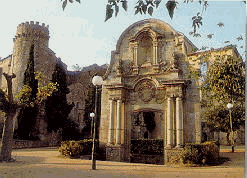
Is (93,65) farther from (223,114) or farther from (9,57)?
(223,114)

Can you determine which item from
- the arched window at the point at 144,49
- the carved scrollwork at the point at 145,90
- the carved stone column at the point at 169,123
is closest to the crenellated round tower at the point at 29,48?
the arched window at the point at 144,49

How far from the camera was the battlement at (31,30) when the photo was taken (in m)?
30.1

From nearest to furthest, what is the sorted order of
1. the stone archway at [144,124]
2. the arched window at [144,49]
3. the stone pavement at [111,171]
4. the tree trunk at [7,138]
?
the stone pavement at [111,171]
the tree trunk at [7,138]
the arched window at [144,49]
the stone archway at [144,124]

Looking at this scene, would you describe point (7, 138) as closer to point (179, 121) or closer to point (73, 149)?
point (73, 149)

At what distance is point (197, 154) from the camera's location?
11.5 m

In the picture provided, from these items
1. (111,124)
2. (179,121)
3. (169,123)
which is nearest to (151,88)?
(169,123)

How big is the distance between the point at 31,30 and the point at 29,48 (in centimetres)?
217

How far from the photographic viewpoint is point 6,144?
11523 mm

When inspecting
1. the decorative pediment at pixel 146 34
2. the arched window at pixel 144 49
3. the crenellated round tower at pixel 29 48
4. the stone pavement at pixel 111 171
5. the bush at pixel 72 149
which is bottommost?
the stone pavement at pixel 111 171

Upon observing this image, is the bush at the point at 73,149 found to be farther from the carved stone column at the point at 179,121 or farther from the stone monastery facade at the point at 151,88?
the carved stone column at the point at 179,121

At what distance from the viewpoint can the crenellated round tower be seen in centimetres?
2956

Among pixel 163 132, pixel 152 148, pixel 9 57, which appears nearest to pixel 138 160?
pixel 152 148

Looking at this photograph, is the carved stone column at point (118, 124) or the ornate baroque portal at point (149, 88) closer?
the ornate baroque portal at point (149, 88)

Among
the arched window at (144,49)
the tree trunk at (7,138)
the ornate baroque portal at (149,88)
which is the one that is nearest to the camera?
the tree trunk at (7,138)
